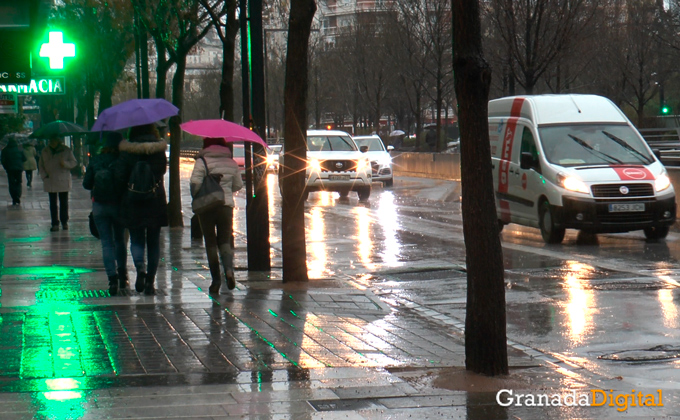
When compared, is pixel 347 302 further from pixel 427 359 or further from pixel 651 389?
pixel 651 389

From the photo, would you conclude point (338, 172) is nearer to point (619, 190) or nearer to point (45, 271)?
point (619, 190)

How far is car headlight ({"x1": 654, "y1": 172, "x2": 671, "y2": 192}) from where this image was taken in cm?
1573

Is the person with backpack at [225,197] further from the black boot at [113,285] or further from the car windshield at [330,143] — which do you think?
the car windshield at [330,143]

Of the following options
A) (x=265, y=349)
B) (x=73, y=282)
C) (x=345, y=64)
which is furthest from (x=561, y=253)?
(x=345, y=64)

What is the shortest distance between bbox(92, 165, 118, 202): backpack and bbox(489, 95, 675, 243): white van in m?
7.63

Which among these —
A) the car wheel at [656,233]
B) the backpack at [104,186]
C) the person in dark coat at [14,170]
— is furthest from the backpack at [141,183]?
the person in dark coat at [14,170]

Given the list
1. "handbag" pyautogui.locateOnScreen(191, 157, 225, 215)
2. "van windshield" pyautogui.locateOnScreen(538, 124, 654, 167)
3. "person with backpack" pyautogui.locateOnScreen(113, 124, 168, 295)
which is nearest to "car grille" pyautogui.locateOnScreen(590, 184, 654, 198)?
"van windshield" pyautogui.locateOnScreen(538, 124, 654, 167)

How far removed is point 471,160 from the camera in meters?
6.88

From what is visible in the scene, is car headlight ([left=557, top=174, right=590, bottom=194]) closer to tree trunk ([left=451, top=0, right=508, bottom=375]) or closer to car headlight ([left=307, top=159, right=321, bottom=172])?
tree trunk ([left=451, top=0, right=508, bottom=375])

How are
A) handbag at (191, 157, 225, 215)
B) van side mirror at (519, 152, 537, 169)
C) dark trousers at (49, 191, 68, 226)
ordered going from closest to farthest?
handbag at (191, 157, 225, 215), van side mirror at (519, 152, 537, 169), dark trousers at (49, 191, 68, 226)

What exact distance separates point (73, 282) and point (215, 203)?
1967 mm

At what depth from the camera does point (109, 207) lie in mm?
10703

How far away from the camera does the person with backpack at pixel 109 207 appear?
34.7 ft

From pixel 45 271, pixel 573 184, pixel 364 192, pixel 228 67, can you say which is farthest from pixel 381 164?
pixel 45 271
